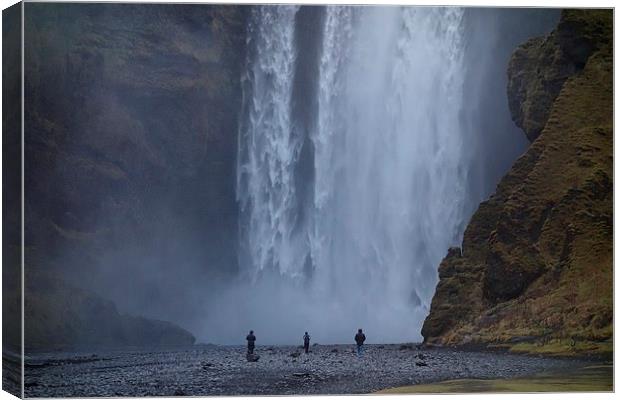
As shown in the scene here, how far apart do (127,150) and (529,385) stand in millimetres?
8265

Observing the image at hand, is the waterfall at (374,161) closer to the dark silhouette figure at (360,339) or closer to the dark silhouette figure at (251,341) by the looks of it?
the dark silhouette figure at (360,339)

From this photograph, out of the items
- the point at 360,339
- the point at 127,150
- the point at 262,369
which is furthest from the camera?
the point at 360,339

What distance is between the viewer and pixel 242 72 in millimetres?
26844

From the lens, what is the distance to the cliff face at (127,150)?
23.1 meters

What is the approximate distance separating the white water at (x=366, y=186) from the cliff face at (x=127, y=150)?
966 millimetres

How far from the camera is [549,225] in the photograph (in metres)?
25.3

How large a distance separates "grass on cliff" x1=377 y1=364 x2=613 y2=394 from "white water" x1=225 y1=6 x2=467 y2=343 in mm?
1669

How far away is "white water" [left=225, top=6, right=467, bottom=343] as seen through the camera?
24.7m

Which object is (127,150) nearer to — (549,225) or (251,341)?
(251,341)

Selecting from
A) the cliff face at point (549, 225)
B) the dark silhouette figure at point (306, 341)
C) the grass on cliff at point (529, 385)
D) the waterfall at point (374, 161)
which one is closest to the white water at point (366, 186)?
the waterfall at point (374, 161)

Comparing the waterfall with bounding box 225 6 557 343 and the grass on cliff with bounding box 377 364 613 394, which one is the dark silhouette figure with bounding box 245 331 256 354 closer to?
the waterfall with bounding box 225 6 557 343

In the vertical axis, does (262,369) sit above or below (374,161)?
below

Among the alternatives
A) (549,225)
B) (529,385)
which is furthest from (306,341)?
(549,225)

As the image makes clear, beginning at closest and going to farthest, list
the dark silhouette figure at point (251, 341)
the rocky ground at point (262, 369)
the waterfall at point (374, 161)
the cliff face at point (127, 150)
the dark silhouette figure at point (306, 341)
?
the rocky ground at point (262, 369), the cliff face at point (127, 150), the dark silhouette figure at point (251, 341), the dark silhouette figure at point (306, 341), the waterfall at point (374, 161)
